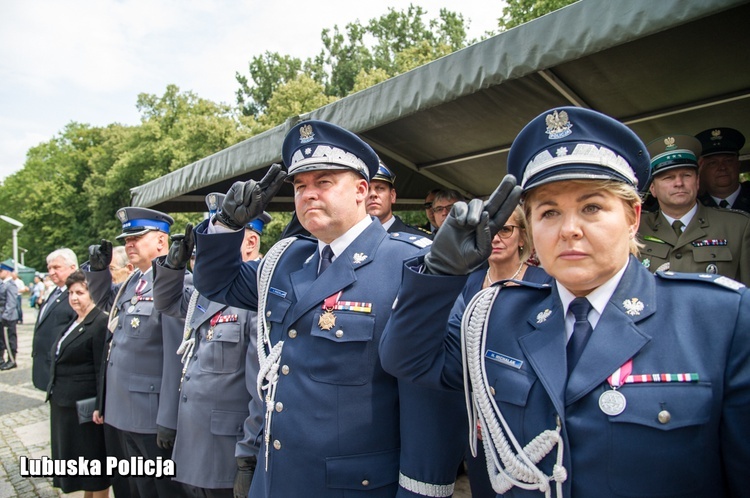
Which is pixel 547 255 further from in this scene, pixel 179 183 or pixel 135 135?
pixel 135 135

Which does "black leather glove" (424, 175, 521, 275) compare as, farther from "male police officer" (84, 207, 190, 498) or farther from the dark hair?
the dark hair

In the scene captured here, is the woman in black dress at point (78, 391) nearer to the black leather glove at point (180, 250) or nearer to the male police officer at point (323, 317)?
the black leather glove at point (180, 250)

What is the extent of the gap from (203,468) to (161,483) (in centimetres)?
76

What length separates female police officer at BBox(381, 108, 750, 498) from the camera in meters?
1.22

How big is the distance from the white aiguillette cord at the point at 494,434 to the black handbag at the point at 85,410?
3.83 metres

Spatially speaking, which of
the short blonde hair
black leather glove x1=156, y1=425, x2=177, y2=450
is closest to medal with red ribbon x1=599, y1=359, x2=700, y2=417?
the short blonde hair

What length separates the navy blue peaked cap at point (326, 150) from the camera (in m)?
2.21

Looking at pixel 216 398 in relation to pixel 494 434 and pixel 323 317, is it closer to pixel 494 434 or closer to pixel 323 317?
pixel 323 317

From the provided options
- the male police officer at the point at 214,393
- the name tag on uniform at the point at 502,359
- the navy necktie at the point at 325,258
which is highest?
the navy necktie at the point at 325,258

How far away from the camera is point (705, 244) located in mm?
3107

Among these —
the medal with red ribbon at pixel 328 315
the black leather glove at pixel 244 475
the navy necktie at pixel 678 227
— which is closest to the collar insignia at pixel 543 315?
the medal with red ribbon at pixel 328 315

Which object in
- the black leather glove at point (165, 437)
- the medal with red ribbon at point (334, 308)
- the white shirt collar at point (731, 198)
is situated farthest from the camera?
the white shirt collar at point (731, 198)

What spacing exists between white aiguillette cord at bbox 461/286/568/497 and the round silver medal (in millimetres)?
128

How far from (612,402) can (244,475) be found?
2041 mm
